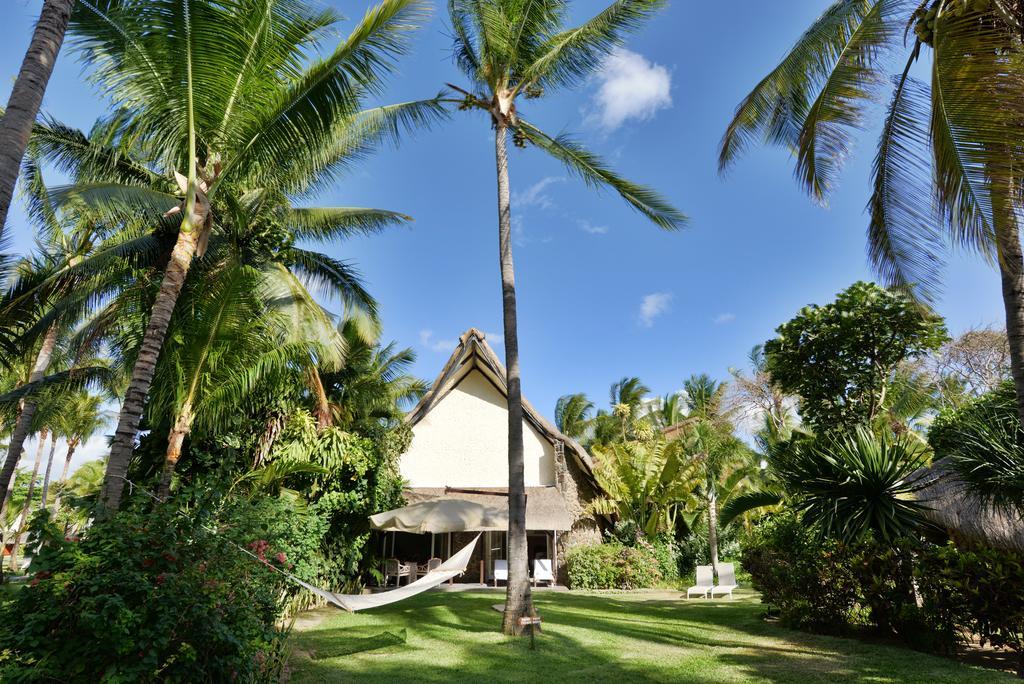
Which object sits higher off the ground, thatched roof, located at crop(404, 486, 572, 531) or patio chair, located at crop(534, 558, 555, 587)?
thatched roof, located at crop(404, 486, 572, 531)

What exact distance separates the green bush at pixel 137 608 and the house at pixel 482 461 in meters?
12.7

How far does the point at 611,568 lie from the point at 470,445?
5564 mm

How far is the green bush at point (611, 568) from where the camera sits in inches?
642

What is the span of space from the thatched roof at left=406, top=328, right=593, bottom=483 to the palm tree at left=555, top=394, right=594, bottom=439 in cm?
1593

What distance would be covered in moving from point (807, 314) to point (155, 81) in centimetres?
1060

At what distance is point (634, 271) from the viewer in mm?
19641

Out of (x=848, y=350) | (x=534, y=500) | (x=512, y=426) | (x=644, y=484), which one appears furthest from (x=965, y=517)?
(x=534, y=500)

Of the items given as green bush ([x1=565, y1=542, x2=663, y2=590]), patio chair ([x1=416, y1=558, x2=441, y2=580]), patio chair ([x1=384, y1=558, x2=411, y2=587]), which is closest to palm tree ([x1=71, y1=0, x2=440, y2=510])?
patio chair ([x1=384, y1=558, x2=411, y2=587])

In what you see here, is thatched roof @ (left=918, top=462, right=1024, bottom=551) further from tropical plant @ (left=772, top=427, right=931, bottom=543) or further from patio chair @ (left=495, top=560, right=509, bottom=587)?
patio chair @ (left=495, top=560, right=509, bottom=587)

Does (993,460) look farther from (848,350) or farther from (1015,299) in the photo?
(848,350)

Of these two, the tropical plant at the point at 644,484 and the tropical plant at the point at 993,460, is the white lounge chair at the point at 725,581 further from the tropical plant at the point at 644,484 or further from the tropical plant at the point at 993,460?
the tropical plant at the point at 993,460

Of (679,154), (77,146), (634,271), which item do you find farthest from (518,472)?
(634,271)

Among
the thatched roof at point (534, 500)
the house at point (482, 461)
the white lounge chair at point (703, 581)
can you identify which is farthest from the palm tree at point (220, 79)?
the white lounge chair at point (703, 581)

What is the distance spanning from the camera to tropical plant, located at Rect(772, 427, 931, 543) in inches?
287
